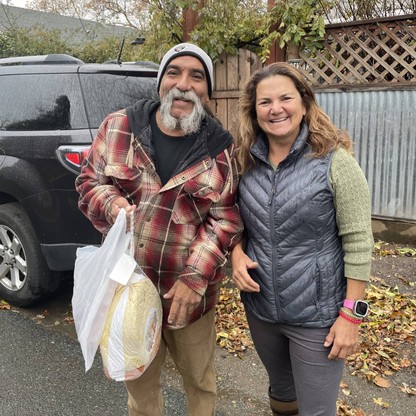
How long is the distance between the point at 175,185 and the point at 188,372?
3.15ft

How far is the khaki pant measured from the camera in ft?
7.15

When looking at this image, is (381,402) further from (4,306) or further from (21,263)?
(4,306)

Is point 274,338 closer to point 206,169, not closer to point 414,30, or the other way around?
point 206,169

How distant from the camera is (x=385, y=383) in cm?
293

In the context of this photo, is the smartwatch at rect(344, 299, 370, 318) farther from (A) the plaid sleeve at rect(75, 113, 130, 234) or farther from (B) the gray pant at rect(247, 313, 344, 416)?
(A) the plaid sleeve at rect(75, 113, 130, 234)

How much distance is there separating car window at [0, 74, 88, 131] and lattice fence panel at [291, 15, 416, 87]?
290 centimetres

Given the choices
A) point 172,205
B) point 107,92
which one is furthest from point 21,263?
point 172,205

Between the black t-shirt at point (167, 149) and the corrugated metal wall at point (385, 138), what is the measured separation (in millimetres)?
3842

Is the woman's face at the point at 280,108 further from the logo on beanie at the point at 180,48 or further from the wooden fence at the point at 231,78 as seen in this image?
the wooden fence at the point at 231,78

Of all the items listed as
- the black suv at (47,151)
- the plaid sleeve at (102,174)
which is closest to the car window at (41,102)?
the black suv at (47,151)

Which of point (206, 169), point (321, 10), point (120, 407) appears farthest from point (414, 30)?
point (120, 407)

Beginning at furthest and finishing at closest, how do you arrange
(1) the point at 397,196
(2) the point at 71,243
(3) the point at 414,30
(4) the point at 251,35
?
(4) the point at 251,35 → (1) the point at 397,196 → (3) the point at 414,30 → (2) the point at 71,243

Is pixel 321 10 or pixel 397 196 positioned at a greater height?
pixel 321 10

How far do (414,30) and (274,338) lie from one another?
433cm
